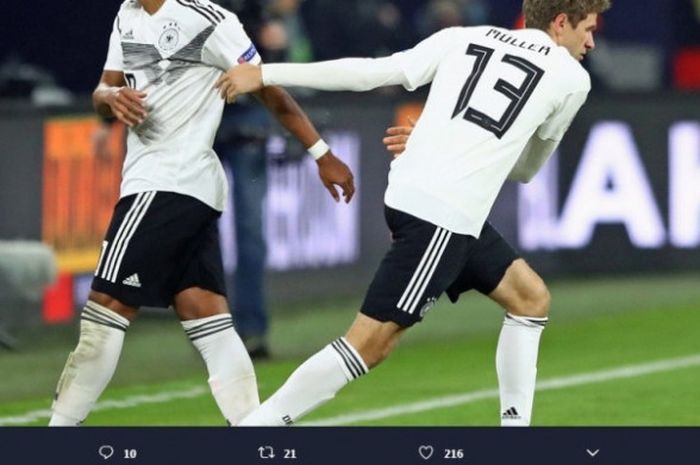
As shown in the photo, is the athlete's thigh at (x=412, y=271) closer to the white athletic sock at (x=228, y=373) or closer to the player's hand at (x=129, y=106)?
the white athletic sock at (x=228, y=373)

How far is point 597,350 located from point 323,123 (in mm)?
2883

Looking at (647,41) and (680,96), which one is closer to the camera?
(680,96)

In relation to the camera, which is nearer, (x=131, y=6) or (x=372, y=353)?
(x=372, y=353)

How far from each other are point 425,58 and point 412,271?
2.52 feet

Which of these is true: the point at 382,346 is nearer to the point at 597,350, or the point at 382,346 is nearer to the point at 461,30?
the point at 461,30

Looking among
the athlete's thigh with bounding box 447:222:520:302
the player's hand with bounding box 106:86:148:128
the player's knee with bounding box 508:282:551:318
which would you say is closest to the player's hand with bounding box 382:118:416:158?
the athlete's thigh with bounding box 447:222:520:302

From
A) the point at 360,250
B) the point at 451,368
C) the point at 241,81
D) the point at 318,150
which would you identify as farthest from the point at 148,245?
the point at 360,250

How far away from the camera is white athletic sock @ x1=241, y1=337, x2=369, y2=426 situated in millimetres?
7270

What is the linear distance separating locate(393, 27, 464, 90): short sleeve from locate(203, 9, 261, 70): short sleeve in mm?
668

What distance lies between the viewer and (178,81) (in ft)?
25.8

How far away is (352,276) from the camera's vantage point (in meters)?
14.8

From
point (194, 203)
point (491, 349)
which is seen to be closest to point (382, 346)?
point (194, 203)
